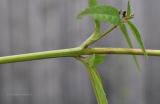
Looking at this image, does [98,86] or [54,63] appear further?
[54,63]

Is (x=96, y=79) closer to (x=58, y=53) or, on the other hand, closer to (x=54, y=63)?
(x=58, y=53)

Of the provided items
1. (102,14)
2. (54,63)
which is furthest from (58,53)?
(54,63)

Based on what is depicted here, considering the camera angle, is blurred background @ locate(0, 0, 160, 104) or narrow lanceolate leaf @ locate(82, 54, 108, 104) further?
blurred background @ locate(0, 0, 160, 104)

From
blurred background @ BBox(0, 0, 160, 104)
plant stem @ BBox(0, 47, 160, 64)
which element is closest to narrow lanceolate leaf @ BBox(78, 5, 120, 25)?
plant stem @ BBox(0, 47, 160, 64)

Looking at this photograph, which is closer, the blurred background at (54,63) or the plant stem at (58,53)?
the plant stem at (58,53)

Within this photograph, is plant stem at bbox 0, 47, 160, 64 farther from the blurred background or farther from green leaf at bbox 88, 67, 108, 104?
the blurred background

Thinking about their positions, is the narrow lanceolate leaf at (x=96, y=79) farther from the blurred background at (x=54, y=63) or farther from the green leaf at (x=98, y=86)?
the blurred background at (x=54, y=63)

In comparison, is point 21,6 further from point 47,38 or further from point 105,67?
point 105,67

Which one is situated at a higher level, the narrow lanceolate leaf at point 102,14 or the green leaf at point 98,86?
the narrow lanceolate leaf at point 102,14

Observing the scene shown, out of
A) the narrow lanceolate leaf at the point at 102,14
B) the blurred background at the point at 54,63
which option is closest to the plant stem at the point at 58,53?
the narrow lanceolate leaf at the point at 102,14
